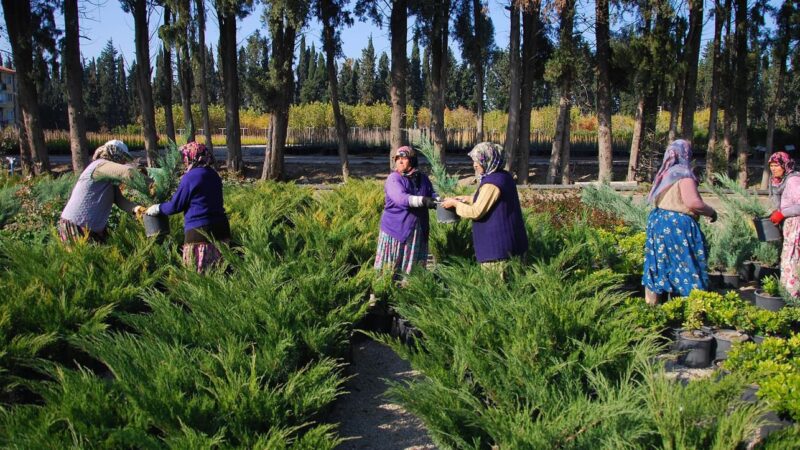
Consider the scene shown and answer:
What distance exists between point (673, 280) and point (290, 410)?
10.2 ft

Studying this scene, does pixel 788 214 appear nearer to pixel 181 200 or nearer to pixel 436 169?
pixel 436 169

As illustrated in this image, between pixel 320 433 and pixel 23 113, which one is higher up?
pixel 23 113

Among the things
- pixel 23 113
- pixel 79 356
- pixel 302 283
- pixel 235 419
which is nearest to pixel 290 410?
pixel 235 419

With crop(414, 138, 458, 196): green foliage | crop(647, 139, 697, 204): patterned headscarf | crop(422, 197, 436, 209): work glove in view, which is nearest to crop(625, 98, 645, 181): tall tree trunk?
crop(414, 138, 458, 196): green foliage

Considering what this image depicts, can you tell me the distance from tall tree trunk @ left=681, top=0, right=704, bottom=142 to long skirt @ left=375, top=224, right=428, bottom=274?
12609mm

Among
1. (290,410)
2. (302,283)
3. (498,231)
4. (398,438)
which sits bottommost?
(398,438)

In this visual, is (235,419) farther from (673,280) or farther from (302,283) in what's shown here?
(673,280)

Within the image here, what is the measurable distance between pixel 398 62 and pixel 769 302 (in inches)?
465

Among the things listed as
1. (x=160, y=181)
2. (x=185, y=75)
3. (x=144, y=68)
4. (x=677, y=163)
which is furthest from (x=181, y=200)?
(x=185, y=75)

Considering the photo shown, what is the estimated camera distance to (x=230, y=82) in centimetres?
1811

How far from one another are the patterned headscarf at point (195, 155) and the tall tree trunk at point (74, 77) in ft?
37.7

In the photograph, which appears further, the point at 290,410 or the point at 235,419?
the point at 290,410

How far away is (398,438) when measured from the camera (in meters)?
3.31

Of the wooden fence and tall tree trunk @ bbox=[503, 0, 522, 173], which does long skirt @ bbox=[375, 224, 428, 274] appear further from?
the wooden fence
